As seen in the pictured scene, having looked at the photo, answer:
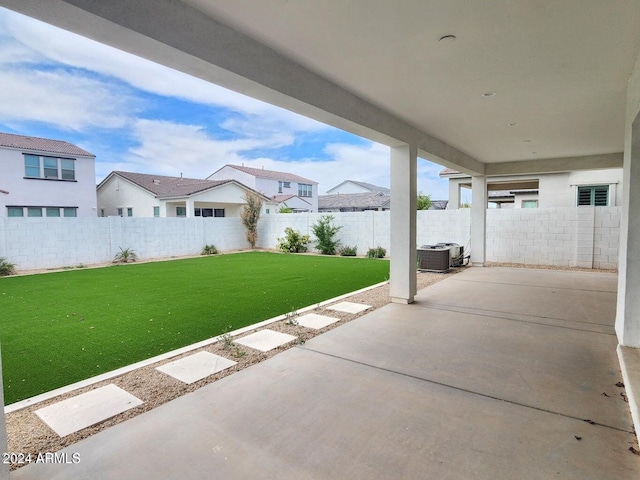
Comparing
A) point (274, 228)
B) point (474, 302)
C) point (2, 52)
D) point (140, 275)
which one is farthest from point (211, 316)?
point (2, 52)

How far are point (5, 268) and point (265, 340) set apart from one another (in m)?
9.71

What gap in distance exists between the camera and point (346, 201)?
1439 inches

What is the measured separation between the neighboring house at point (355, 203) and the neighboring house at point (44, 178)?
22706 millimetres

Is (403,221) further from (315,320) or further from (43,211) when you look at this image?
(43,211)

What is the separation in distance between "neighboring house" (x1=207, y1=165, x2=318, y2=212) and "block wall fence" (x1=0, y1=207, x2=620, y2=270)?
1558 centimetres

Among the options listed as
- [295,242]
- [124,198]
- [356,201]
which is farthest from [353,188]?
[295,242]

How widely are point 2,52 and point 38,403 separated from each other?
70.0 ft

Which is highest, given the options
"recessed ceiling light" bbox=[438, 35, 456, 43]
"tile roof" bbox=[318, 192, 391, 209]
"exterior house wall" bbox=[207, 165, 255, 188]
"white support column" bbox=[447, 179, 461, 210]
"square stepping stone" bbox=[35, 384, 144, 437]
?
"exterior house wall" bbox=[207, 165, 255, 188]

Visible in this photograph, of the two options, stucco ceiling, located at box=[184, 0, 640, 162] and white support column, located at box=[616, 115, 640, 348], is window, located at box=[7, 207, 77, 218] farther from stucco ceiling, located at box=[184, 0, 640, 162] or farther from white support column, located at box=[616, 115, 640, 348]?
white support column, located at box=[616, 115, 640, 348]

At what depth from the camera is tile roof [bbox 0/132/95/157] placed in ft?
50.2

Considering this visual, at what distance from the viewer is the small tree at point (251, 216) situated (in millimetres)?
16609

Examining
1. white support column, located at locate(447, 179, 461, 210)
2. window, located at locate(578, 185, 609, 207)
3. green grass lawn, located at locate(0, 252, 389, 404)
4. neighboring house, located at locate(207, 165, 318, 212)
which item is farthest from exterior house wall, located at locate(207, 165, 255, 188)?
window, located at locate(578, 185, 609, 207)

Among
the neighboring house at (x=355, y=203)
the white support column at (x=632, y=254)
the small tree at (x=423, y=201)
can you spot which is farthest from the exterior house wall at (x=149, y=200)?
the white support column at (x=632, y=254)

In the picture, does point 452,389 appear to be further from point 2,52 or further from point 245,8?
point 2,52
